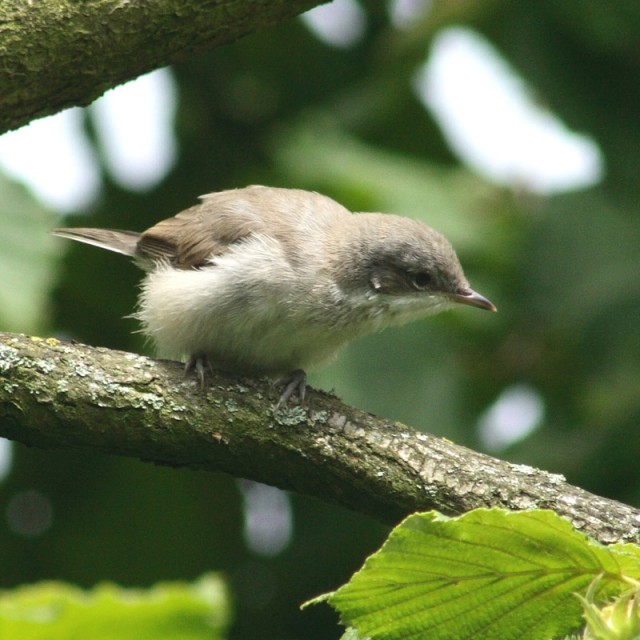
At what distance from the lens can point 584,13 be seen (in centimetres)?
677

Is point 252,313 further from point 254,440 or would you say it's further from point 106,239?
point 106,239

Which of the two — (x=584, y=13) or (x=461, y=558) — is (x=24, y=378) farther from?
(x=584, y=13)

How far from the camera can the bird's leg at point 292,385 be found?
4.02 metres

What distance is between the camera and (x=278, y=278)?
16.4 feet

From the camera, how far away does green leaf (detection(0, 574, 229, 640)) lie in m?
1.85

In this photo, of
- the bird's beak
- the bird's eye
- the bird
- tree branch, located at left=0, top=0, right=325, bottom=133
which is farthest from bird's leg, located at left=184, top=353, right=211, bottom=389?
the bird's beak

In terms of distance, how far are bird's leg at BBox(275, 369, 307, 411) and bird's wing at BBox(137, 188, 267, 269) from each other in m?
0.90

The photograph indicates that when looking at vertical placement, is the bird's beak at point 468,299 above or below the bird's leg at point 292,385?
above

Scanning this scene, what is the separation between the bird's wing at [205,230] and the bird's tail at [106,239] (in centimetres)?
9

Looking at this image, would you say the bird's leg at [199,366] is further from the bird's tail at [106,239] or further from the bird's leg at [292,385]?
the bird's tail at [106,239]

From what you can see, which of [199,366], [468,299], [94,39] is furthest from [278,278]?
[94,39]

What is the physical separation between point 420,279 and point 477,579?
2930mm

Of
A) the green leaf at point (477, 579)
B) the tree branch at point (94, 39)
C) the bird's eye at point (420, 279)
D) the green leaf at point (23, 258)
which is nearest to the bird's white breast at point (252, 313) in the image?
the bird's eye at point (420, 279)

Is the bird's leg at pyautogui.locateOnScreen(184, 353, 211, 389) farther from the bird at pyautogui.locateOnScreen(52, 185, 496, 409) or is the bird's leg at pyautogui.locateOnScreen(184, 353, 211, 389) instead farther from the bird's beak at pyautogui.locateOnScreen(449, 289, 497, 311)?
the bird's beak at pyautogui.locateOnScreen(449, 289, 497, 311)
